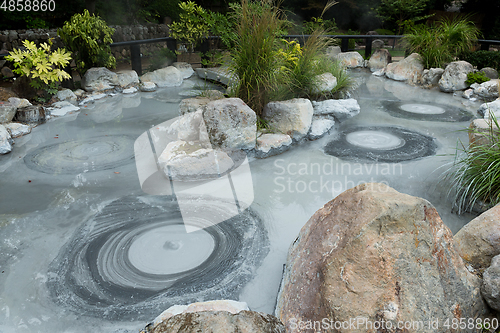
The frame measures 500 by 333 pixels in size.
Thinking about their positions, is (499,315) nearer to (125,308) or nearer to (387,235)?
(387,235)

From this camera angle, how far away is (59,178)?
3.41 metres

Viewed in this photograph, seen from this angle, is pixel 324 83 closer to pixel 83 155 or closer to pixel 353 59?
pixel 83 155

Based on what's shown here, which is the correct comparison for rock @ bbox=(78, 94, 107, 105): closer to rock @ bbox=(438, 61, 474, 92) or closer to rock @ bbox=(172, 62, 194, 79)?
rock @ bbox=(172, 62, 194, 79)

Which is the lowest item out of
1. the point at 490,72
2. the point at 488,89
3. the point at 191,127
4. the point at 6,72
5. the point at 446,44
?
the point at 488,89

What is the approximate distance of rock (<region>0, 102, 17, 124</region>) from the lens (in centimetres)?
456

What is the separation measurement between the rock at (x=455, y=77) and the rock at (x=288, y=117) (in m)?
3.90

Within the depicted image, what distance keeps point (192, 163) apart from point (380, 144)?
7.40ft

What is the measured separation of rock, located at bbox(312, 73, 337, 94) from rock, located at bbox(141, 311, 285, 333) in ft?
13.5

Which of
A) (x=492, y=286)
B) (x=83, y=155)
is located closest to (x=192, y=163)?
(x=83, y=155)

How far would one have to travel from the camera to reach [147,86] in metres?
6.84

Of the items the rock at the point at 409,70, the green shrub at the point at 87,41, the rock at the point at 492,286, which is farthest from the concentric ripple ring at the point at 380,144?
the green shrub at the point at 87,41

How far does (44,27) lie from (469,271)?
1028 centimetres

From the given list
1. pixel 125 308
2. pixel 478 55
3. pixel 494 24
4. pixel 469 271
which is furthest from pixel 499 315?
pixel 494 24

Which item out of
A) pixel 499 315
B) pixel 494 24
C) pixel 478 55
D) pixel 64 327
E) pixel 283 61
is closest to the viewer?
pixel 499 315
